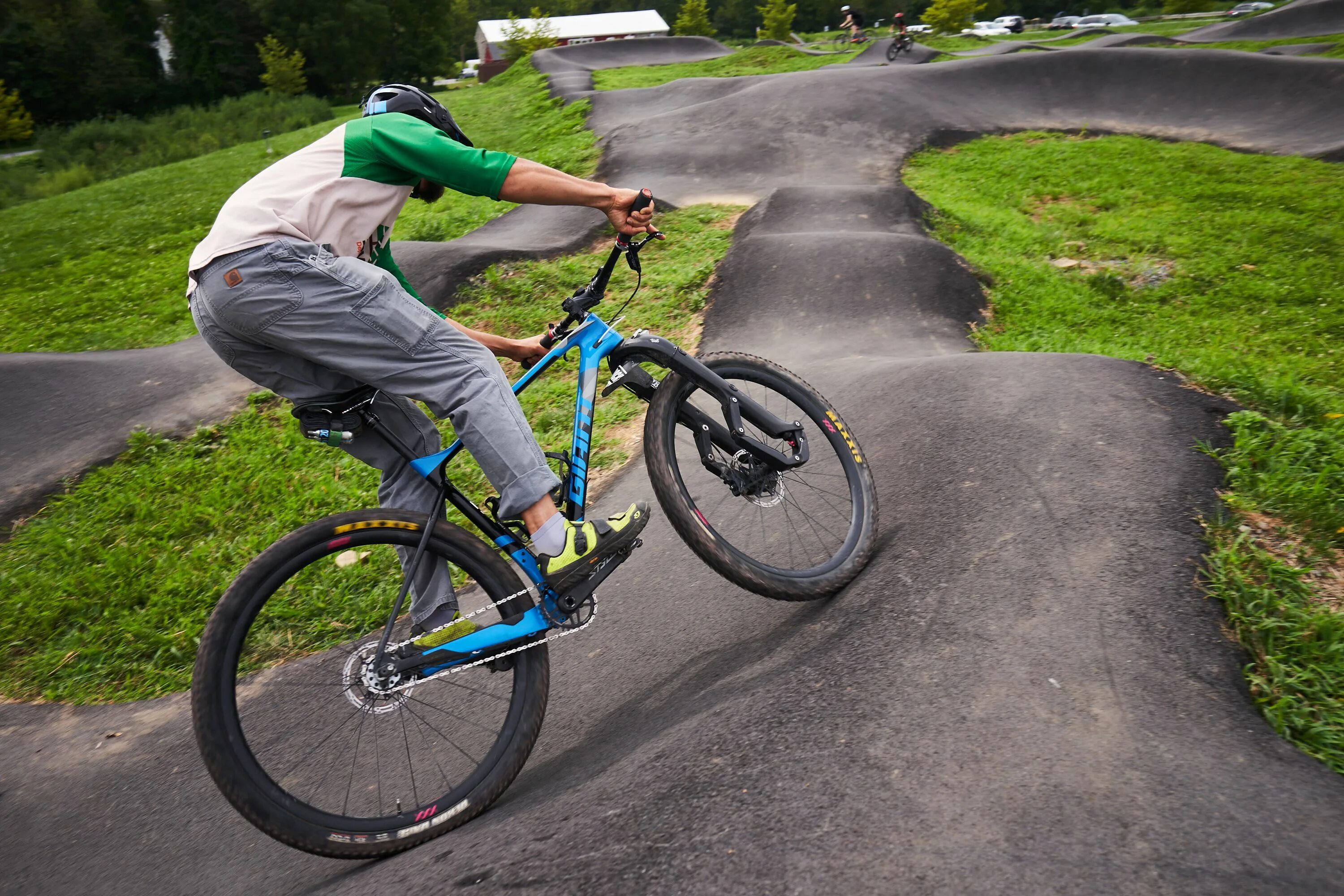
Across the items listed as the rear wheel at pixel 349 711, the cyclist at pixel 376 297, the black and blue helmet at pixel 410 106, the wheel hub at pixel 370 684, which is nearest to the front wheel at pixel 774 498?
the cyclist at pixel 376 297

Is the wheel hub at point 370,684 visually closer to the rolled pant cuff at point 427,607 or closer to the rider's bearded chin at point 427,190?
the rolled pant cuff at point 427,607

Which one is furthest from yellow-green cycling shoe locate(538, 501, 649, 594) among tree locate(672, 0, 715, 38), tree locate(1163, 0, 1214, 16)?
tree locate(672, 0, 715, 38)

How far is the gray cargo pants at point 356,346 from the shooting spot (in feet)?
8.00

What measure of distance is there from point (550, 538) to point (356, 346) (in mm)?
888

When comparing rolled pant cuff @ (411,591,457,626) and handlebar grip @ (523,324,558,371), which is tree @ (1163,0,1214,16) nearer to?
handlebar grip @ (523,324,558,371)

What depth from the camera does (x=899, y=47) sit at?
25922 mm

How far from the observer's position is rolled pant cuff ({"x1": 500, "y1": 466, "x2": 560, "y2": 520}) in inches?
103

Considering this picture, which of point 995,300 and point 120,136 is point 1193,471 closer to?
point 995,300

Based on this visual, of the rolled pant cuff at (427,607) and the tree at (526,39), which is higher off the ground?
the tree at (526,39)

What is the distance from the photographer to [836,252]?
7672 millimetres

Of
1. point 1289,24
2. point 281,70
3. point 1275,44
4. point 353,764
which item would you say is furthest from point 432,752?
point 281,70

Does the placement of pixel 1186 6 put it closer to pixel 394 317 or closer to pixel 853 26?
pixel 853 26

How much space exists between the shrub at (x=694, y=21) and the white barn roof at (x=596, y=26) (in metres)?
6.62

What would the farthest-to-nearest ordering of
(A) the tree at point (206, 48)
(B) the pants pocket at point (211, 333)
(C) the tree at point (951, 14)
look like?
(A) the tree at point (206, 48) → (C) the tree at point (951, 14) → (B) the pants pocket at point (211, 333)
